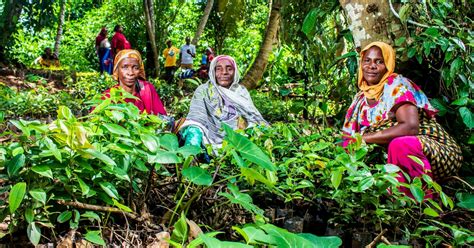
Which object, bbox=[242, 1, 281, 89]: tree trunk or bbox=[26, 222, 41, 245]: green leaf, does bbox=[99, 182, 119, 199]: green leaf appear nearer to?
bbox=[26, 222, 41, 245]: green leaf

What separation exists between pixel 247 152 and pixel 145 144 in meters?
0.36

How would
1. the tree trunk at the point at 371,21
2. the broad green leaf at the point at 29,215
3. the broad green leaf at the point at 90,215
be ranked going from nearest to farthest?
1. the broad green leaf at the point at 29,215
2. the broad green leaf at the point at 90,215
3. the tree trunk at the point at 371,21

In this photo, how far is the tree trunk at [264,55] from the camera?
879cm

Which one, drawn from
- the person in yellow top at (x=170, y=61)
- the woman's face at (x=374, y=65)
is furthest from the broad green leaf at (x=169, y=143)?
the person in yellow top at (x=170, y=61)

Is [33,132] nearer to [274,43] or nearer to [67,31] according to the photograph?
[274,43]

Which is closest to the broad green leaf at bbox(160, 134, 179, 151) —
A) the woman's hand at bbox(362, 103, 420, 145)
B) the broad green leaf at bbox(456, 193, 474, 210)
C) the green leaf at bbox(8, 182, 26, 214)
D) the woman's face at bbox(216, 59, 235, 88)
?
the green leaf at bbox(8, 182, 26, 214)

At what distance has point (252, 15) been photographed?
68.8 ft

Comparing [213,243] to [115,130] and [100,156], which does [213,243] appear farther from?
[115,130]

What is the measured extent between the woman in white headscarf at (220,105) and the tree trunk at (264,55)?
4443mm

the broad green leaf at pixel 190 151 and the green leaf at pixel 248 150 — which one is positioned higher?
the green leaf at pixel 248 150

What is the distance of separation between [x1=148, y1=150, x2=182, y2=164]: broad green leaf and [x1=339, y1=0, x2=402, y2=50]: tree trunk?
2359 mm

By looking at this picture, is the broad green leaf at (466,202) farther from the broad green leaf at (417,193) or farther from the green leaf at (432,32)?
the green leaf at (432,32)

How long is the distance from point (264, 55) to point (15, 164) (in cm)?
762

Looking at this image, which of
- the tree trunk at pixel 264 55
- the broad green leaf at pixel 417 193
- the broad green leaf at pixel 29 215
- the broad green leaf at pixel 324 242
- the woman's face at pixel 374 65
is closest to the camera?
the broad green leaf at pixel 324 242
